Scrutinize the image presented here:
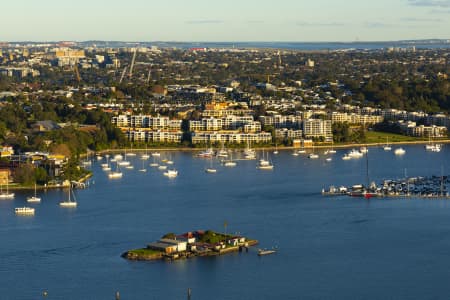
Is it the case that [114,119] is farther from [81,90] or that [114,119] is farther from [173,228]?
[173,228]

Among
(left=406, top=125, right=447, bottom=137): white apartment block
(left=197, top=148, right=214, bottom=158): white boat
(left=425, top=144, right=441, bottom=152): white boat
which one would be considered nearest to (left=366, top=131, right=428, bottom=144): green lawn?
(left=406, top=125, right=447, bottom=137): white apartment block

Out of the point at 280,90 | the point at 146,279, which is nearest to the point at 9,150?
the point at 146,279

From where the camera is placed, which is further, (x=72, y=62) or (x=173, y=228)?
(x=72, y=62)

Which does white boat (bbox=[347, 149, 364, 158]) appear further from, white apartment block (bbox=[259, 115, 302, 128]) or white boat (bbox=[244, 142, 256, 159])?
white apartment block (bbox=[259, 115, 302, 128])

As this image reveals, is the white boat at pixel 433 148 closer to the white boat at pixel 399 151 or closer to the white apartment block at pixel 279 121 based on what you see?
the white boat at pixel 399 151

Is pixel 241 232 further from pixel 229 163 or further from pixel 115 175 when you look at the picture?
pixel 229 163

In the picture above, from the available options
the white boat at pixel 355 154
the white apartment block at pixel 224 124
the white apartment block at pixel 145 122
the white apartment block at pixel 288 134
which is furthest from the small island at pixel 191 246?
the white apartment block at pixel 145 122
